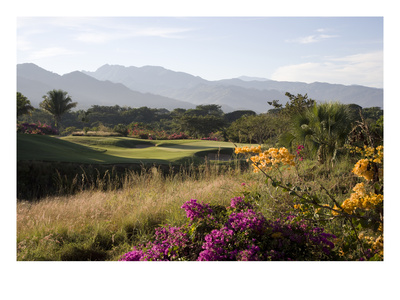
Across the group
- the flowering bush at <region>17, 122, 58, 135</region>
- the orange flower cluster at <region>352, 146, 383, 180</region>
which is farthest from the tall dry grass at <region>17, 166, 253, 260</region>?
the flowering bush at <region>17, 122, 58, 135</region>

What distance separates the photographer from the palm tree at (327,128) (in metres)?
6.98

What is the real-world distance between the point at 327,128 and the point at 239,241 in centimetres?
516

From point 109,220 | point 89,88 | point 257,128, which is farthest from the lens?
point 89,88

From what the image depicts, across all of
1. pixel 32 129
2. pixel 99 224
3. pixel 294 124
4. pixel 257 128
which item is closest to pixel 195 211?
pixel 99 224

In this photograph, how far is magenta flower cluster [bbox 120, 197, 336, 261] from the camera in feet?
9.09

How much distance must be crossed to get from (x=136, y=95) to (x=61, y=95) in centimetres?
14503

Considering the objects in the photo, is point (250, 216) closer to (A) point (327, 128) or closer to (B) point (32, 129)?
Answer: (A) point (327, 128)

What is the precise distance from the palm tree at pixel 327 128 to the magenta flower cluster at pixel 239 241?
13.5 feet

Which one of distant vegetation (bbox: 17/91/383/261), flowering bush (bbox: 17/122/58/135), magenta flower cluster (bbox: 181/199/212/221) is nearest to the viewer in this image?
distant vegetation (bbox: 17/91/383/261)

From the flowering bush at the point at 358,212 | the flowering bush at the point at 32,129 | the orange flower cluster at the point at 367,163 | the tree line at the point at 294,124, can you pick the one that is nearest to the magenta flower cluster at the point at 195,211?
the flowering bush at the point at 358,212

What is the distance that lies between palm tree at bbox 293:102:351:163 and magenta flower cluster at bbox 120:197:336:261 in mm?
4101

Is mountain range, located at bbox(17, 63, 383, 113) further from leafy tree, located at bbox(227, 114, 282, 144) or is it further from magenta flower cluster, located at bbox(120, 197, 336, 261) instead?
magenta flower cluster, located at bbox(120, 197, 336, 261)

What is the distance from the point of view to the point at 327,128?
7.14 meters
